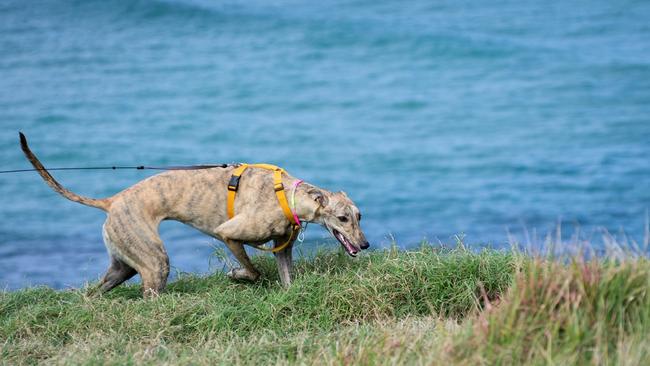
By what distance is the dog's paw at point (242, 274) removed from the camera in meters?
7.43

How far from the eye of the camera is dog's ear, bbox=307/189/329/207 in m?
7.11

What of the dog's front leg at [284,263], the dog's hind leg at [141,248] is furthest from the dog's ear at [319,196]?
the dog's hind leg at [141,248]

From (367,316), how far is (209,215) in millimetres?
1467

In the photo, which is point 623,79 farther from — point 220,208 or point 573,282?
point 573,282

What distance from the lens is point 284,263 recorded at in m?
7.39

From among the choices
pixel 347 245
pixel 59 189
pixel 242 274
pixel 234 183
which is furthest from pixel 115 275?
pixel 347 245

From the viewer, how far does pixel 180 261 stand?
12.5m

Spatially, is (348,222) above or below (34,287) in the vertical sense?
above

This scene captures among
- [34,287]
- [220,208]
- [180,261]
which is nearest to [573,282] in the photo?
[220,208]

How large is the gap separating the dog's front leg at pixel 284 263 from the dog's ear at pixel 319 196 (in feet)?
1.44

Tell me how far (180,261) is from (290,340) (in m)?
6.70

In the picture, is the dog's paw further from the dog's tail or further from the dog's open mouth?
the dog's tail

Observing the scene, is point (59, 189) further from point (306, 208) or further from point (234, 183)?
point (306, 208)

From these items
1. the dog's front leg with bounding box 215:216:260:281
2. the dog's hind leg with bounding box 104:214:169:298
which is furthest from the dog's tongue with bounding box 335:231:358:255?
the dog's hind leg with bounding box 104:214:169:298
